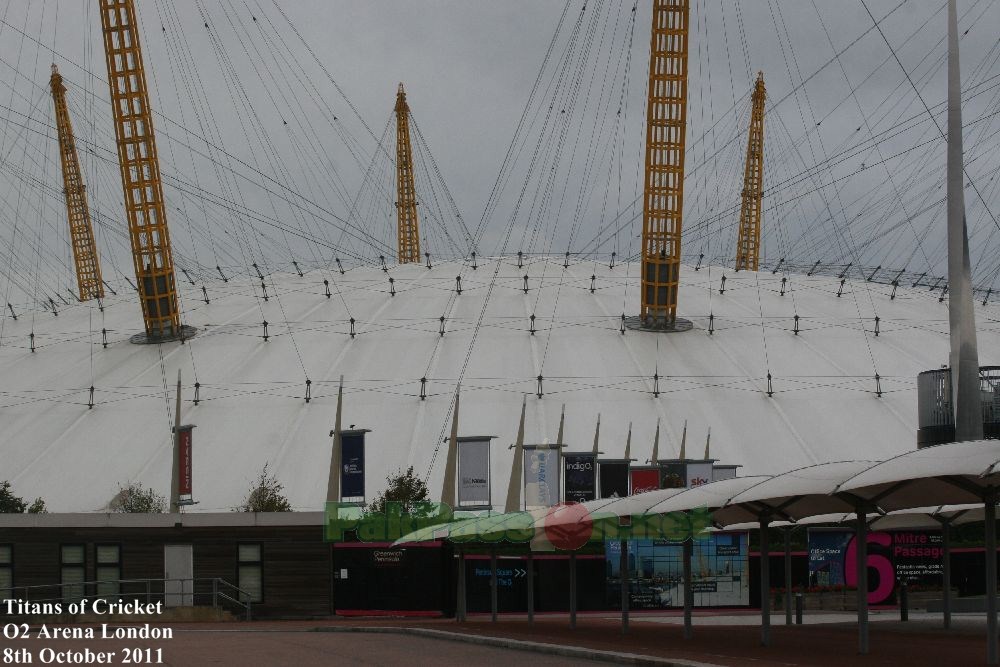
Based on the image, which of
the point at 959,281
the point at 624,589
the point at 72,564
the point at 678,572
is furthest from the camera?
the point at 678,572

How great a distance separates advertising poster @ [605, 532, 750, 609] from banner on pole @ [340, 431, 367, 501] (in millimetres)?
8742

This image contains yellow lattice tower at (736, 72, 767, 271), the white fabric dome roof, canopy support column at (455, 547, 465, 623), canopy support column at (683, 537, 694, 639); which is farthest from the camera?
yellow lattice tower at (736, 72, 767, 271)

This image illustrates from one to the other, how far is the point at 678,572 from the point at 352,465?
12.0 m

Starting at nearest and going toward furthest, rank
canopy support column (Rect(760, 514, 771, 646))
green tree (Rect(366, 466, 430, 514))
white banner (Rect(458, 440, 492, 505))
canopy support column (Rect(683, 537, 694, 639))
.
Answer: canopy support column (Rect(760, 514, 771, 646))
canopy support column (Rect(683, 537, 694, 639))
white banner (Rect(458, 440, 492, 505))
green tree (Rect(366, 466, 430, 514))

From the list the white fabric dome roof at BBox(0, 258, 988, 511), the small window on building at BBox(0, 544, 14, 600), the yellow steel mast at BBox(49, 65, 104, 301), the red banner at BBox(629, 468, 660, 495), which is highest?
the yellow steel mast at BBox(49, 65, 104, 301)

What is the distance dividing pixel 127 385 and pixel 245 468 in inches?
469

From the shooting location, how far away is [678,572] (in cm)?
4906

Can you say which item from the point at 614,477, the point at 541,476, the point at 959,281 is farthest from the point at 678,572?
the point at 959,281

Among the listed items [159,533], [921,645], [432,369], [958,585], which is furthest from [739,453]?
[921,645]

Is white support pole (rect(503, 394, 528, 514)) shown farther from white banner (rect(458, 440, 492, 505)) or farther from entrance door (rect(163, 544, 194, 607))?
entrance door (rect(163, 544, 194, 607))

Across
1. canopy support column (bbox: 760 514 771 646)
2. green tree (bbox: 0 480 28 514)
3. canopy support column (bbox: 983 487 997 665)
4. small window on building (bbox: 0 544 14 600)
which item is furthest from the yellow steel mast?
canopy support column (bbox: 983 487 997 665)

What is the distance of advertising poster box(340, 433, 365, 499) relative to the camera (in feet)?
157

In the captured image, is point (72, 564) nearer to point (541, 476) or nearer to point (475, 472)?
point (475, 472)

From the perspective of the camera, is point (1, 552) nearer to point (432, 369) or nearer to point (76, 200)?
point (432, 369)
